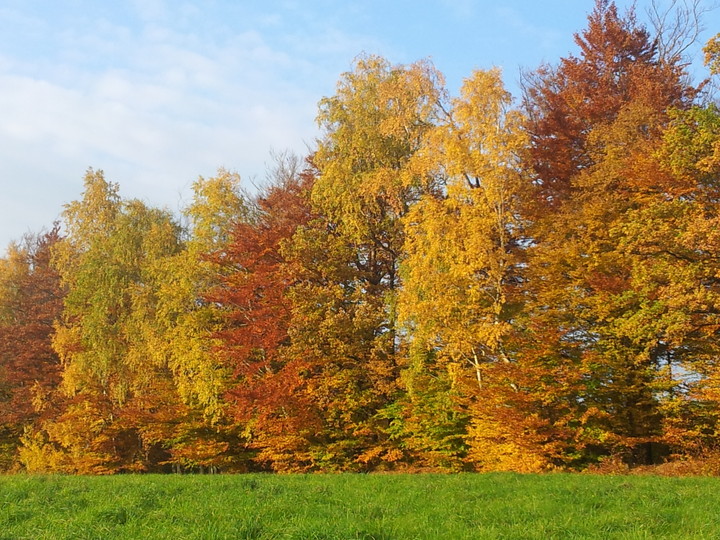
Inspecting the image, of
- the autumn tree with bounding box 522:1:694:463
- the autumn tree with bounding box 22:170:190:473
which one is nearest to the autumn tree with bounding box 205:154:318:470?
the autumn tree with bounding box 22:170:190:473

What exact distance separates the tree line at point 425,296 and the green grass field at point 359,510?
8.68 metres

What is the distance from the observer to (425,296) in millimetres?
22297

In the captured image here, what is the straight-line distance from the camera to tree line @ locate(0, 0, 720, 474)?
19.9 meters

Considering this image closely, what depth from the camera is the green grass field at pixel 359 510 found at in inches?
274

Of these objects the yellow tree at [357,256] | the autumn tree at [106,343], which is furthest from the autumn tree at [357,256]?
the autumn tree at [106,343]

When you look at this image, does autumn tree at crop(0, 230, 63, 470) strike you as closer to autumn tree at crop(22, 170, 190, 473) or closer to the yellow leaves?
autumn tree at crop(22, 170, 190, 473)

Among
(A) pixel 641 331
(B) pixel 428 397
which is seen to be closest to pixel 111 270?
(B) pixel 428 397

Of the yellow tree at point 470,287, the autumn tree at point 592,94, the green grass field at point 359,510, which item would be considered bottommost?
the green grass field at point 359,510

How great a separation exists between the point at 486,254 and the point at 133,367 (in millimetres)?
20715

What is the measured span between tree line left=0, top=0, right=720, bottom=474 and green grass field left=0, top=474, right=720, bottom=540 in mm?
8680

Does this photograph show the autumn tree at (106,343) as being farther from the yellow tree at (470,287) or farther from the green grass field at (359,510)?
the green grass field at (359,510)

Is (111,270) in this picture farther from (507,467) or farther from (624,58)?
(624,58)

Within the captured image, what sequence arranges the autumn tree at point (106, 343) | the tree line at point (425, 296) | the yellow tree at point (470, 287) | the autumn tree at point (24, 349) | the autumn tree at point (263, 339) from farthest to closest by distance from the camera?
the autumn tree at point (24, 349) → the autumn tree at point (106, 343) → the autumn tree at point (263, 339) → the yellow tree at point (470, 287) → the tree line at point (425, 296)

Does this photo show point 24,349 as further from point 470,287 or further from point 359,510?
point 359,510
